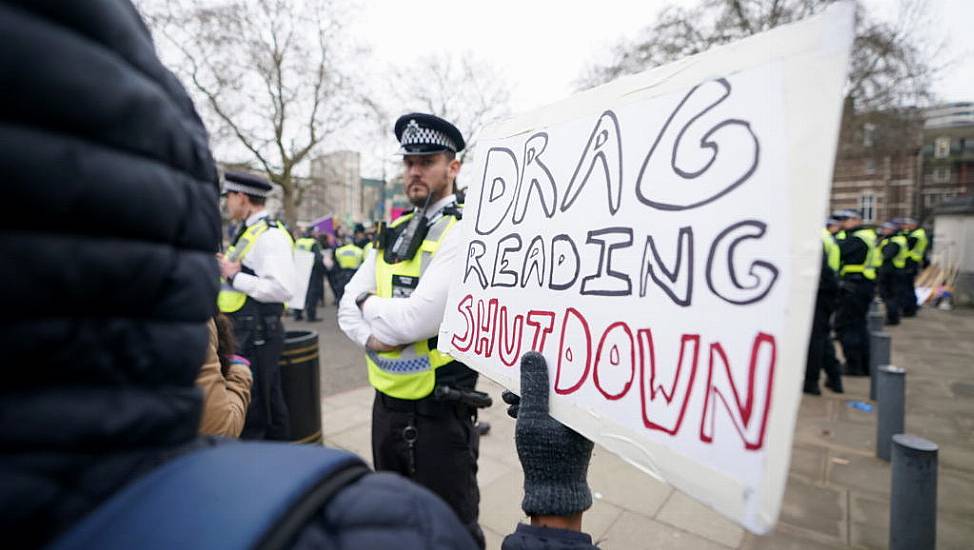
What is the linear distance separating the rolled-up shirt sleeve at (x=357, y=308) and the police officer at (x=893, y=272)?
11956mm

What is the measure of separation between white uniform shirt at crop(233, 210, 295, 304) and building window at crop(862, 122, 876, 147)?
2191 centimetres

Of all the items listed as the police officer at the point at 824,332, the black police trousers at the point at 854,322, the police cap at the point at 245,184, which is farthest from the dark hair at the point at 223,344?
the black police trousers at the point at 854,322

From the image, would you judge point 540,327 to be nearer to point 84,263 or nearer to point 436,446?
point 84,263

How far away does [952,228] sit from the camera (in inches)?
582

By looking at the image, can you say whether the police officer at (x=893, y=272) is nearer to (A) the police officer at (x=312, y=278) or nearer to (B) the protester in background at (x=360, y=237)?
(B) the protester in background at (x=360, y=237)

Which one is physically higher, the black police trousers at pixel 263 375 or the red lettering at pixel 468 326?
the red lettering at pixel 468 326

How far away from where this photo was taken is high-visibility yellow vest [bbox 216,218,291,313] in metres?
3.51

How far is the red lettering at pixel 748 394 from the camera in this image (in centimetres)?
78

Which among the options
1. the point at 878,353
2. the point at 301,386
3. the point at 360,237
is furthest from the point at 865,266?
the point at 360,237

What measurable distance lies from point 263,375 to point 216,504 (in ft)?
11.0

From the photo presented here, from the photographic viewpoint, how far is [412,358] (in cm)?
213

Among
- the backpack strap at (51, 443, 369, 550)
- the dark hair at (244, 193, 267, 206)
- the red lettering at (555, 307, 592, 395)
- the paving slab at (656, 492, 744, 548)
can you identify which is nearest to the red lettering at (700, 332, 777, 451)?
the red lettering at (555, 307, 592, 395)

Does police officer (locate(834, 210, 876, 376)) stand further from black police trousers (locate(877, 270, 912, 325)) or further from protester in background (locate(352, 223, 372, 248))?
protester in background (locate(352, 223, 372, 248))

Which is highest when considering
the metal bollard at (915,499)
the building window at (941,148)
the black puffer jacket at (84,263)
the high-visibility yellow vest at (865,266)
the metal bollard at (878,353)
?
the building window at (941,148)
